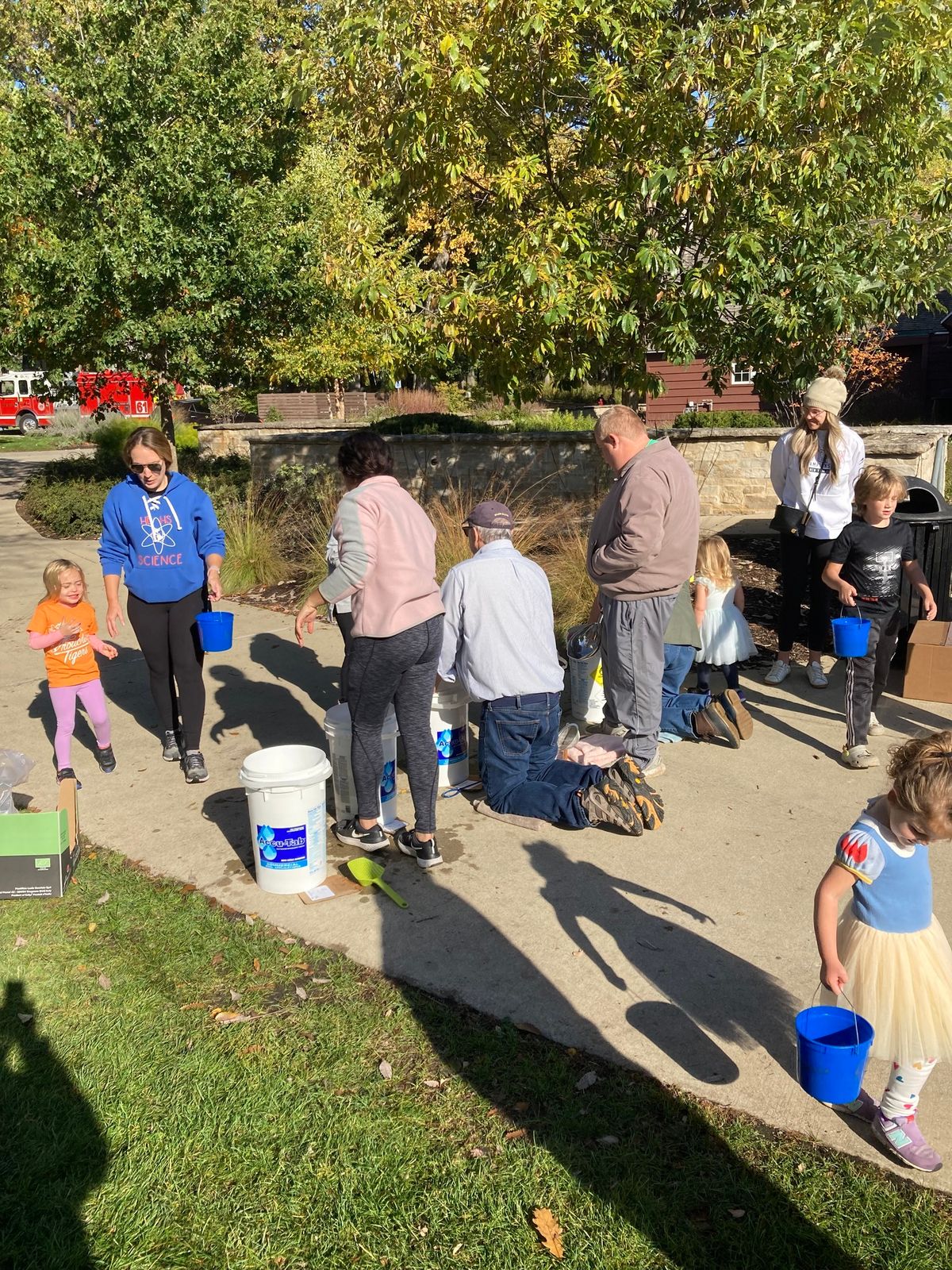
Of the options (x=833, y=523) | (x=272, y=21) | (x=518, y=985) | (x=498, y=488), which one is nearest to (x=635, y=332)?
(x=498, y=488)

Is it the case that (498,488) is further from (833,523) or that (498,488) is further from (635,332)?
(833,523)

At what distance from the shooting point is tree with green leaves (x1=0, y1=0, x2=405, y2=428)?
13688 mm

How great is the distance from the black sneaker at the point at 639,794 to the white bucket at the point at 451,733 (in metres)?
0.95

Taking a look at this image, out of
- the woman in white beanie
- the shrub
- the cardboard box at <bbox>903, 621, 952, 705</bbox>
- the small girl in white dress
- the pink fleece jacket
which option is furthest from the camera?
the shrub

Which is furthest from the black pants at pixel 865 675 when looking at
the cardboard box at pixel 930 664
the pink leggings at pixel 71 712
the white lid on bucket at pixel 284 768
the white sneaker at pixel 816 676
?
the pink leggings at pixel 71 712

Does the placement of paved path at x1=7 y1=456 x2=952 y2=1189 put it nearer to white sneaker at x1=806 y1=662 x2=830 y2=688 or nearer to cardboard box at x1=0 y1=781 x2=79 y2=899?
white sneaker at x1=806 y1=662 x2=830 y2=688

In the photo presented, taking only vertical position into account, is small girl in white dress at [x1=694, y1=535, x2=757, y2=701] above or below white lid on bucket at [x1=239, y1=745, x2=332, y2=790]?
above

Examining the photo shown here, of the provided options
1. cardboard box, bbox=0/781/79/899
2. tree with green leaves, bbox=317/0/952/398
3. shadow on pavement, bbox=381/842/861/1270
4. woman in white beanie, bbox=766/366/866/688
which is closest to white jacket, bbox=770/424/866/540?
woman in white beanie, bbox=766/366/866/688

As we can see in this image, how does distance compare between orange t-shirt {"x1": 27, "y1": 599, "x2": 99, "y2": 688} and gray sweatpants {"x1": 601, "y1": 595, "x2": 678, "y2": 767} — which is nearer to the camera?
gray sweatpants {"x1": 601, "y1": 595, "x2": 678, "y2": 767}

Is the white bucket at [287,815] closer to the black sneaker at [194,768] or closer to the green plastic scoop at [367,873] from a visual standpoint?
the green plastic scoop at [367,873]

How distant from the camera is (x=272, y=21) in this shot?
1034 inches

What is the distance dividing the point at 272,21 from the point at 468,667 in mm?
26686

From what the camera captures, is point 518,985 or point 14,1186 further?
point 518,985

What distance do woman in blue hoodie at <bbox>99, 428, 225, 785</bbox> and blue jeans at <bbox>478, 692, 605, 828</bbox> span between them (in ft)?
5.81
